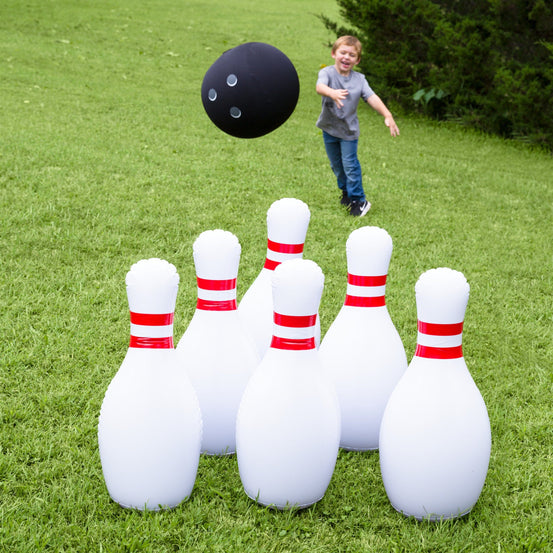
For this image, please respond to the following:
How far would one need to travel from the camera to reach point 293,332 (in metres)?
2.09

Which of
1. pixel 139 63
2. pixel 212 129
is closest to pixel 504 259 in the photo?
pixel 212 129

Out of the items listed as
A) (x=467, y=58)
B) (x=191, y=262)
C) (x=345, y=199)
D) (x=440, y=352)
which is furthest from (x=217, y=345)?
(x=467, y=58)

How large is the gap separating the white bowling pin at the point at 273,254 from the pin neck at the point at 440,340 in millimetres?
644

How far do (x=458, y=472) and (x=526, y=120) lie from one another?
717 centimetres

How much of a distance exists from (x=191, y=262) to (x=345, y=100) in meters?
1.83

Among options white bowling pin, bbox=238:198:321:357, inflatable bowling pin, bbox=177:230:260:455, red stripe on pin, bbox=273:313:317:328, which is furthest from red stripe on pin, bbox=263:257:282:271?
red stripe on pin, bbox=273:313:317:328

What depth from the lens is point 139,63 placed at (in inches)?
442

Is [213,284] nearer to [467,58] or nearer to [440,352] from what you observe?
[440,352]

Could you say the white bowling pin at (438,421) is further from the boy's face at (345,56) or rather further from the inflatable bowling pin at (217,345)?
the boy's face at (345,56)

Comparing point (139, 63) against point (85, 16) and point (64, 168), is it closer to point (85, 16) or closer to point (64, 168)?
point (85, 16)

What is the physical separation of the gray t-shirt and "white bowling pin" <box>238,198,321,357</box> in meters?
2.92

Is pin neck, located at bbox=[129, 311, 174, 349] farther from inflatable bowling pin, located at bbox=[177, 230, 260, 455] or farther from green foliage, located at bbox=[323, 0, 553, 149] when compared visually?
green foliage, located at bbox=[323, 0, 553, 149]

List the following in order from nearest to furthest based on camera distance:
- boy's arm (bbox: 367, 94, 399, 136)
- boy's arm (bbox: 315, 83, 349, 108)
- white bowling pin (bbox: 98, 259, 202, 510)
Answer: white bowling pin (bbox: 98, 259, 202, 510) < boy's arm (bbox: 315, 83, 349, 108) < boy's arm (bbox: 367, 94, 399, 136)

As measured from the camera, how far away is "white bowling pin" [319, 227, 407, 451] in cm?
244
